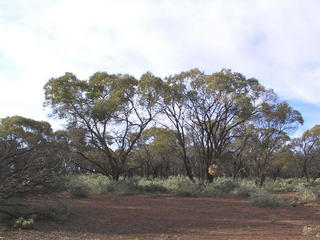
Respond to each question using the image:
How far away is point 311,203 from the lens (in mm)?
14039

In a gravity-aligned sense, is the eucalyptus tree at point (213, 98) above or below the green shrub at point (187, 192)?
above

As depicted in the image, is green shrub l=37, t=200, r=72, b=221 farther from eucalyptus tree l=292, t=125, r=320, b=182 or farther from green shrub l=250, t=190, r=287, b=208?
eucalyptus tree l=292, t=125, r=320, b=182

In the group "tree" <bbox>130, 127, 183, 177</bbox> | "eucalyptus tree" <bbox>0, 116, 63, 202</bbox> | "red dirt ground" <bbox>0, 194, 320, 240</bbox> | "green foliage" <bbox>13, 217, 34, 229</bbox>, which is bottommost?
"red dirt ground" <bbox>0, 194, 320, 240</bbox>

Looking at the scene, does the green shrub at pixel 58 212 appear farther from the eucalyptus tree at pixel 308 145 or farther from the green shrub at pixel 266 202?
the eucalyptus tree at pixel 308 145

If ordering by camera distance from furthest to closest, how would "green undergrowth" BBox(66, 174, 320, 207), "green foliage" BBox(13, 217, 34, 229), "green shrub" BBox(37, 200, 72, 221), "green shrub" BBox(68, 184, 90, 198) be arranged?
1. "green shrub" BBox(68, 184, 90, 198)
2. "green undergrowth" BBox(66, 174, 320, 207)
3. "green shrub" BBox(37, 200, 72, 221)
4. "green foliage" BBox(13, 217, 34, 229)

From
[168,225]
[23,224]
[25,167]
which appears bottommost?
[168,225]

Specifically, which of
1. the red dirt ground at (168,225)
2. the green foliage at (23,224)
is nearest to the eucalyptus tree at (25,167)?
the green foliage at (23,224)

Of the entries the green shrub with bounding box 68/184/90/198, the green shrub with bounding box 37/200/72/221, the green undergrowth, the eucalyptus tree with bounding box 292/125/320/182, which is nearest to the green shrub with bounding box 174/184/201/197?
the green undergrowth

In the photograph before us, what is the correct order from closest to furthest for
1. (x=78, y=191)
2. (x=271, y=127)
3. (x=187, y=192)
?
1. (x=78, y=191)
2. (x=187, y=192)
3. (x=271, y=127)

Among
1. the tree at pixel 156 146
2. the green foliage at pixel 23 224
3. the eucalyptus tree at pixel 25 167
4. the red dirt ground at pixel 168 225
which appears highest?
the tree at pixel 156 146

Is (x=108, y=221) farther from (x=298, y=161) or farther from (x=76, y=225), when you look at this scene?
(x=298, y=161)

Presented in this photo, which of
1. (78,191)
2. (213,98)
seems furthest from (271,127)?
(78,191)

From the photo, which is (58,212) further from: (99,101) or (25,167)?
(99,101)

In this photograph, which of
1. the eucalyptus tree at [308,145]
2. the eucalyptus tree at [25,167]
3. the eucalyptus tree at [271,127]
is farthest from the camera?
the eucalyptus tree at [308,145]
